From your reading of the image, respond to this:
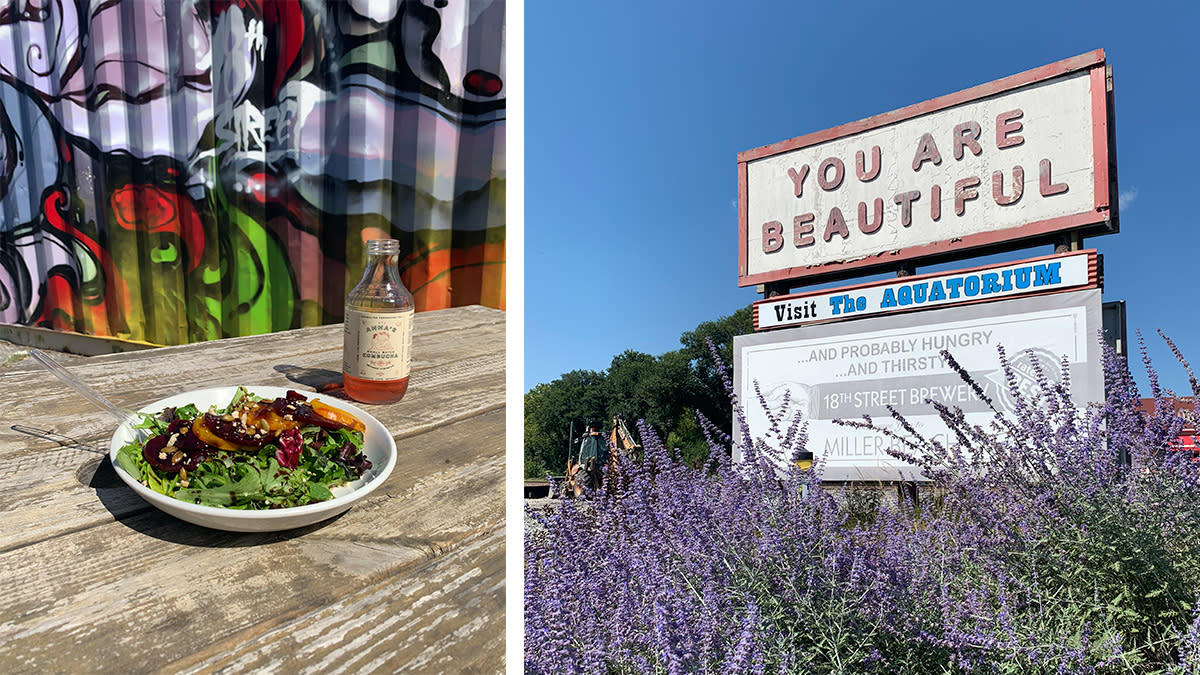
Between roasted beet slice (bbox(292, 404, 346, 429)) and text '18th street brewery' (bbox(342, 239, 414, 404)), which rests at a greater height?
text '18th street brewery' (bbox(342, 239, 414, 404))

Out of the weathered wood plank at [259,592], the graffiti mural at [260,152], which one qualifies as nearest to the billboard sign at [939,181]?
the graffiti mural at [260,152]

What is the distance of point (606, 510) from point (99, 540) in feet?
3.67

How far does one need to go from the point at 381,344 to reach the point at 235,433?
1.23 feet

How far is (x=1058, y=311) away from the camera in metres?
5.12

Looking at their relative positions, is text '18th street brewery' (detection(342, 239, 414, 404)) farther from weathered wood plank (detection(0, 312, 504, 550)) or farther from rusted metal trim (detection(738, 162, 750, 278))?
rusted metal trim (detection(738, 162, 750, 278))

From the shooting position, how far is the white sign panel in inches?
201

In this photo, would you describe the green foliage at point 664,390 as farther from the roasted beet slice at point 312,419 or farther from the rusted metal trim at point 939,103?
the roasted beet slice at point 312,419

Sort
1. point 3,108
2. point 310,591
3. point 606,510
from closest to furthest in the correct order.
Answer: point 310,591, point 606,510, point 3,108

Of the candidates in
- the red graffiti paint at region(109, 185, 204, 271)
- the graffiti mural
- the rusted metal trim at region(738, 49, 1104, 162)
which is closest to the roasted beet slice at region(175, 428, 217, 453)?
the graffiti mural

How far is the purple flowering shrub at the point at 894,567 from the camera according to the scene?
1093mm

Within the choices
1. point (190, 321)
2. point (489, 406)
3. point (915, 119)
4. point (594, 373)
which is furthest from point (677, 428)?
point (489, 406)

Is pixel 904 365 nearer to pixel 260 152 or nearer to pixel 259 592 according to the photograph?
pixel 260 152

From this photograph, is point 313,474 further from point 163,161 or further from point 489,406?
point 163,161

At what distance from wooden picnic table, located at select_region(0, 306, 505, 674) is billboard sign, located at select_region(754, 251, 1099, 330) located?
17.4 feet
